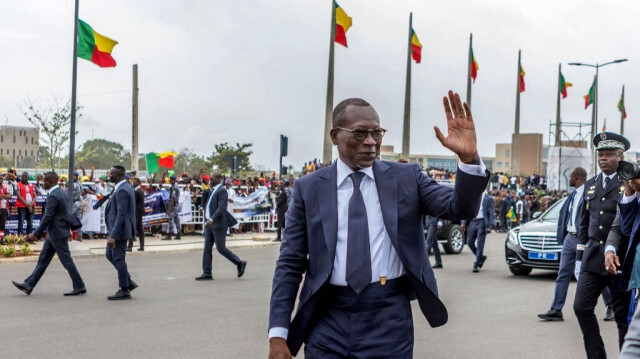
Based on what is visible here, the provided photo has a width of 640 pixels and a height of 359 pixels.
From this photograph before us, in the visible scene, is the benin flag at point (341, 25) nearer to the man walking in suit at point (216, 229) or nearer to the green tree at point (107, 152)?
the man walking in suit at point (216, 229)

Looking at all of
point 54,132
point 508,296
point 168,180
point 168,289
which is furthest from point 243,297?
point 54,132

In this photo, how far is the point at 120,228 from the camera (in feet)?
37.3

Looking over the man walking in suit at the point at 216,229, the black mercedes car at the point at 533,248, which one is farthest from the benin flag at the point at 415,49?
the man walking in suit at the point at 216,229

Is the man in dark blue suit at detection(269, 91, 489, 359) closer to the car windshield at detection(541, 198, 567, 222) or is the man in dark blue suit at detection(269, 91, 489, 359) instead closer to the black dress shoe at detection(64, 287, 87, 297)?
the black dress shoe at detection(64, 287, 87, 297)

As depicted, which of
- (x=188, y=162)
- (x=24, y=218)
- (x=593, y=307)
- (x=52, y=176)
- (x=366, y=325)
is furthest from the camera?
(x=188, y=162)

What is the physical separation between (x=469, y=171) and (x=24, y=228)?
1912cm

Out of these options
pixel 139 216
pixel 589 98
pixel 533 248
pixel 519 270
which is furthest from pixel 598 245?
pixel 589 98

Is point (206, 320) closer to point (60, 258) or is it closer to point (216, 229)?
point (60, 258)

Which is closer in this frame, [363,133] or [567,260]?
[363,133]

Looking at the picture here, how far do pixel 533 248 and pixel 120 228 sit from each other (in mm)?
7494

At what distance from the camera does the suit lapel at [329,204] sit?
3613 millimetres

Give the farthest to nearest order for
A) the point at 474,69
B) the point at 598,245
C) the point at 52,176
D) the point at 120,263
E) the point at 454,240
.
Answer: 1. the point at 474,69
2. the point at 454,240
3. the point at 52,176
4. the point at 120,263
5. the point at 598,245

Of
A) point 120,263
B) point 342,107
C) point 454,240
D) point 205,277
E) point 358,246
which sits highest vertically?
point 342,107

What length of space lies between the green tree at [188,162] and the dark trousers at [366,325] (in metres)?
57.5
